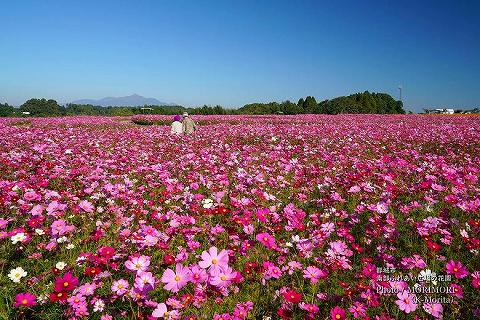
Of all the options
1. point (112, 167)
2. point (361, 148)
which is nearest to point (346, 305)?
point (112, 167)

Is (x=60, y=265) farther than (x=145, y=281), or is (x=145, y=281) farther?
(x=60, y=265)

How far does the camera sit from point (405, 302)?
7.44ft

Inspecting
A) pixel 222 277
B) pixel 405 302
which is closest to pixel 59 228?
pixel 222 277

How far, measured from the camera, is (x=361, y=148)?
10.5m

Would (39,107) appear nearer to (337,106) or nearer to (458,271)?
(337,106)

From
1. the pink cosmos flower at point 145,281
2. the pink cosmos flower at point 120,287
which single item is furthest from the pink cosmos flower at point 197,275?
A: the pink cosmos flower at point 120,287

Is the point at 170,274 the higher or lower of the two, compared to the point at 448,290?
higher

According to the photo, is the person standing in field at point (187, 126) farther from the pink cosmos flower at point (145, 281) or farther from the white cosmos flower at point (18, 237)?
the pink cosmos flower at point (145, 281)

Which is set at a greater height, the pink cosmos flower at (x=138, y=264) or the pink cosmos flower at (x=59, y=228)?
the pink cosmos flower at (x=138, y=264)

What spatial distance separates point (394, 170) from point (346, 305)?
5163mm

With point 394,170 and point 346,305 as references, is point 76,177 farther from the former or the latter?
point 394,170

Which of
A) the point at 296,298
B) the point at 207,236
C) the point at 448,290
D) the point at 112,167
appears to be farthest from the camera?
the point at 112,167

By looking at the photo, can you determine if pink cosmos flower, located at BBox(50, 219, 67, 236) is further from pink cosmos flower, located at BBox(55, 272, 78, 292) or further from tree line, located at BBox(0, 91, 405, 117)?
tree line, located at BBox(0, 91, 405, 117)

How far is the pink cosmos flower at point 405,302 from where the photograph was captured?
7.29 feet
